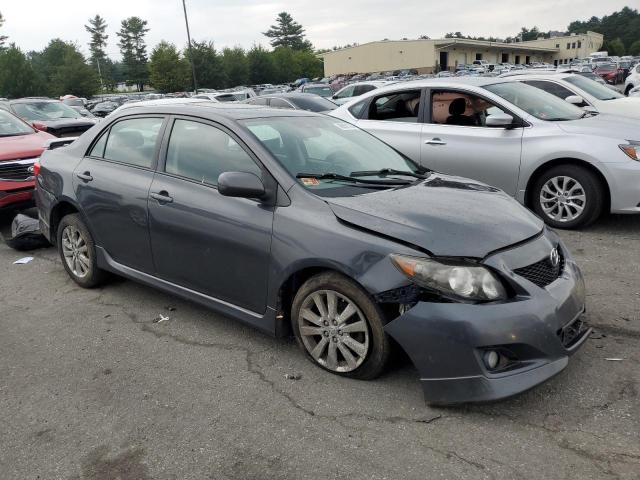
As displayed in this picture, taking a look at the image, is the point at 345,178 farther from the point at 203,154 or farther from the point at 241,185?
the point at 203,154

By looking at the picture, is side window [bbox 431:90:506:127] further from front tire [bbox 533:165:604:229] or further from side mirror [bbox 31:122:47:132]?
side mirror [bbox 31:122:47:132]

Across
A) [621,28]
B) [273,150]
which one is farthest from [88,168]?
[621,28]

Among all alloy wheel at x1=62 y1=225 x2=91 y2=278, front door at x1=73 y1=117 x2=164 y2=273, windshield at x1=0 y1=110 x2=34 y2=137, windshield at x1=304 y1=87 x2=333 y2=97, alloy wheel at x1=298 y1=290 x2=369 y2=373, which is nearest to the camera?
alloy wheel at x1=298 y1=290 x2=369 y2=373

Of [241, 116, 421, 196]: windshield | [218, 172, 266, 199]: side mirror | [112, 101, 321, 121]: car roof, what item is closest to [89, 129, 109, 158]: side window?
[112, 101, 321, 121]: car roof

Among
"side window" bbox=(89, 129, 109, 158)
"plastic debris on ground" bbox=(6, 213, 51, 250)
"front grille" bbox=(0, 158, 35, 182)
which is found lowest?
"plastic debris on ground" bbox=(6, 213, 51, 250)

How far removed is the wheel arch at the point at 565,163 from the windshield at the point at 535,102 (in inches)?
23.8

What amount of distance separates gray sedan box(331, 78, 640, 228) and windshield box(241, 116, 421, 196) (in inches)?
96.8

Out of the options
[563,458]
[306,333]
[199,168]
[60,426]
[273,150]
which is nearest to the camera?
[563,458]

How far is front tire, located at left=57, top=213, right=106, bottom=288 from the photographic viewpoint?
480 centimetres

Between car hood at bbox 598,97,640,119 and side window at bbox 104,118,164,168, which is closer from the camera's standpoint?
side window at bbox 104,118,164,168

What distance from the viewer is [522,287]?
290cm

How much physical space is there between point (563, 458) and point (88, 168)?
4.03m

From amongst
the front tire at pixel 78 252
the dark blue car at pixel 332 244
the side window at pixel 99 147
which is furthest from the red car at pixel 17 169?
the side window at pixel 99 147

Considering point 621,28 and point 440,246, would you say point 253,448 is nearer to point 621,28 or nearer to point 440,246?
point 440,246
